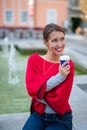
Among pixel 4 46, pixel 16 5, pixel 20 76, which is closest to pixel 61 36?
pixel 20 76

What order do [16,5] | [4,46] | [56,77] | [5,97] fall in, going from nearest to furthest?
[56,77]
[5,97]
[4,46]
[16,5]

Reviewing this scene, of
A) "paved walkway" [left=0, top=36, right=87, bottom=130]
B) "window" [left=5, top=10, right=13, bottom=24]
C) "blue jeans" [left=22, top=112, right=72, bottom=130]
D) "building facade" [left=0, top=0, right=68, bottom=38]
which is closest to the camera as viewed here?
"blue jeans" [left=22, top=112, right=72, bottom=130]

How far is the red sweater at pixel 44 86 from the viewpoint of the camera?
2688 mm

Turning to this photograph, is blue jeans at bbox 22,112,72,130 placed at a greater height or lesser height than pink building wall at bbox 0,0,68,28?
greater

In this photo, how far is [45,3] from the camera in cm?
3180

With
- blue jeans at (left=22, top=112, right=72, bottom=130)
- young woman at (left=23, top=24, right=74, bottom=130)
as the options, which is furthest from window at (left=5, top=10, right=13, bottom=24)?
blue jeans at (left=22, top=112, right=72, bottom=130)

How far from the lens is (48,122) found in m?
2.74

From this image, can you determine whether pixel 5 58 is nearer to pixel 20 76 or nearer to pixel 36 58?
pixel 20 76

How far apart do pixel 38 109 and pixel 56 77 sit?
0.30 metres

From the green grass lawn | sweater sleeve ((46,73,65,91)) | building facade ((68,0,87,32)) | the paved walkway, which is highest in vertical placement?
sweater sleeve ((46,73,65,91))

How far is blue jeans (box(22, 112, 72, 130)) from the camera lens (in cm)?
273

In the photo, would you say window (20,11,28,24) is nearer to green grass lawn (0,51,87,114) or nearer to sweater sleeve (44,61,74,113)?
green grass lawn (0,51,87,114)

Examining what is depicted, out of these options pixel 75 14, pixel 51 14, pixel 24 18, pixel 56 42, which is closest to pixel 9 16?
pixel 24 18

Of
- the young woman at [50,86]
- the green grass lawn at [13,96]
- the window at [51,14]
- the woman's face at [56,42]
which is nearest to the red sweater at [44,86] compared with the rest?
the young woman at [50,86]
